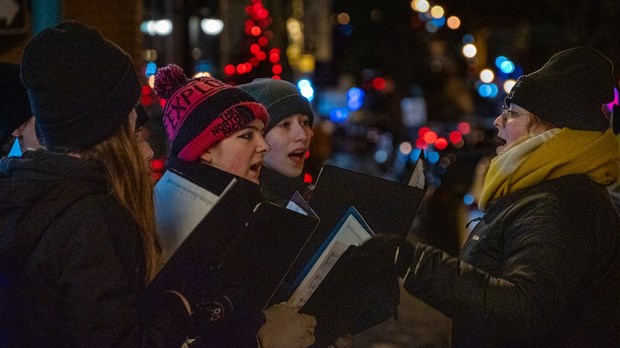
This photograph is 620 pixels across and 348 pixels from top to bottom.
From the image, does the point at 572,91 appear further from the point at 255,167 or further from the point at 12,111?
the point at 12,111

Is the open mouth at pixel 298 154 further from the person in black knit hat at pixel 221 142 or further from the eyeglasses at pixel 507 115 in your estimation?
the eyeglasses at pixel 507 115

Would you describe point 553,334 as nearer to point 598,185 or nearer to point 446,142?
point 598,185

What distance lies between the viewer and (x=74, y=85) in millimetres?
2857

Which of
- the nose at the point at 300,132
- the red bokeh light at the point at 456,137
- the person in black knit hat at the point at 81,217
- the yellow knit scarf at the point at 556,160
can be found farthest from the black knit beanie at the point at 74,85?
the red bokeh light at the point at 456,137

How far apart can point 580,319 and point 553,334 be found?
0.13 meters

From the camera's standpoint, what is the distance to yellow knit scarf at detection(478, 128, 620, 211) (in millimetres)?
3650

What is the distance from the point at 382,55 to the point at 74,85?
45065 mm

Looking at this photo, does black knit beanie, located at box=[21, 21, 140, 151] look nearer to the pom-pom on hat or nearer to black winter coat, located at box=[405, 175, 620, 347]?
the pom-pom on hat

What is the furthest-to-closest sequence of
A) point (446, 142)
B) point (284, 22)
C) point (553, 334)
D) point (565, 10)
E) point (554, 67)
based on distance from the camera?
point (284, 22) → point (446, 142) → point (565, 10) → point (554, 67) → point (553, 334)

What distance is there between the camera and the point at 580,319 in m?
3.58

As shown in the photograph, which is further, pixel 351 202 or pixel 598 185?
pixel 351 202

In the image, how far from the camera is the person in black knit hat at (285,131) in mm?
4786

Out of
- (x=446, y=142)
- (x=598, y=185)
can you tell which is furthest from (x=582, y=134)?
(x=446, y=142)

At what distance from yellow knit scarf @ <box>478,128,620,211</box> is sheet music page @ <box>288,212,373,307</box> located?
618 millimetres
